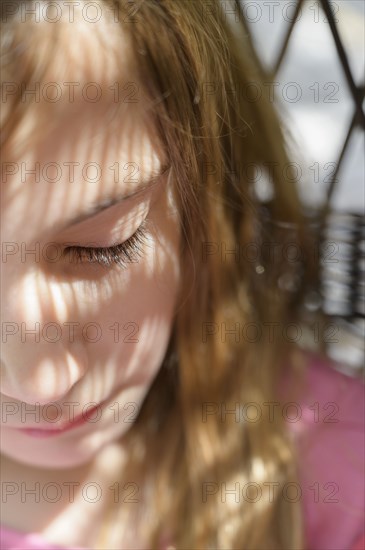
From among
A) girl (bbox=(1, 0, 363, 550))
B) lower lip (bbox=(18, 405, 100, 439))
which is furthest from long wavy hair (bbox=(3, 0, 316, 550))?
lower lip (bbox=(18, 405, 100, 439))

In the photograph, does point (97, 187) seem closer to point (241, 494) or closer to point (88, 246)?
point (88, 246)

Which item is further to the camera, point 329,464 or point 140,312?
point 329,464

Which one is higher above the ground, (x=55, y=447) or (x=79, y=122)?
(x=79, y=122)

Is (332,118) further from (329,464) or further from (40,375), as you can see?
(40,375)

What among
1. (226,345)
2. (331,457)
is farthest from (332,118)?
(331,457)

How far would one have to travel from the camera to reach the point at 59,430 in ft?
2.72

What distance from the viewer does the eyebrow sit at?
2.24 ft

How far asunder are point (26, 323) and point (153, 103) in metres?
0.21

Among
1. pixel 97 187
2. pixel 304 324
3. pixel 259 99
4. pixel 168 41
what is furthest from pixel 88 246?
pixel 304 324

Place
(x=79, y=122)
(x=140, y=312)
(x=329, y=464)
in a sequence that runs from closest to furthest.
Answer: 1. (x=79, y=122)
2. (x=140, y=312)
3. (x=329, y=464)

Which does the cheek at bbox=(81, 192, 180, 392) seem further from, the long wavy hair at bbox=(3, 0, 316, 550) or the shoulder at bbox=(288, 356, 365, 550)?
the shoulder at bbox=(288, 356, 365, 550)

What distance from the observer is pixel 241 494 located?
3.18ft

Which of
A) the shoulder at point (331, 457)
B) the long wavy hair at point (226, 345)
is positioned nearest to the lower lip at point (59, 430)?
the long wavy hair at point (226, 345)

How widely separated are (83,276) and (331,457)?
Answer: 0.42 metres
